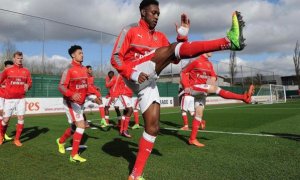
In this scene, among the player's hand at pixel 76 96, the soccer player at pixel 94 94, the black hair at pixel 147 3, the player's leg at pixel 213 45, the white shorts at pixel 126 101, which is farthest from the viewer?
the white shorts at pixel 126 101

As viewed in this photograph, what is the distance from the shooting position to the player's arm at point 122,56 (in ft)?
12.7

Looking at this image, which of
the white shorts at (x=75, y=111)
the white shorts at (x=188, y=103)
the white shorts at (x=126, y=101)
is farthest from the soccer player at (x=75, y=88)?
the white shorts at (x=188, y=103)

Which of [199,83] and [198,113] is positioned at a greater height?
[199,83]

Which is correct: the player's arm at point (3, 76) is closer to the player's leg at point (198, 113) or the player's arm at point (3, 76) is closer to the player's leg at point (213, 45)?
the player's leg at point (198, 113)

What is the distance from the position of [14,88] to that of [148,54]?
5226mm

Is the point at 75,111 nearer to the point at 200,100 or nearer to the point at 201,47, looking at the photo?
the point at 200,100

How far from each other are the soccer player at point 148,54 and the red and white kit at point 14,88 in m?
4.76

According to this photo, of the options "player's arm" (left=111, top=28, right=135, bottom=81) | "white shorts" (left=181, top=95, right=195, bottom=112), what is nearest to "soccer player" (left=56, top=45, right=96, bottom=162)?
"player's arm" (left=111, top=28, right=135, bottom=81)

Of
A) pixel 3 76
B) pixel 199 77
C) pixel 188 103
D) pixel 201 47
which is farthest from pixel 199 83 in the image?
pixel 3 76

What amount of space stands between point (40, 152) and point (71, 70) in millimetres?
1964

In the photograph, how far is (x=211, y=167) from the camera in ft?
A: 15.6

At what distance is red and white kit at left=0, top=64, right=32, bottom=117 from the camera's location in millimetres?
7766

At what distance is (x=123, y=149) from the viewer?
260 inches

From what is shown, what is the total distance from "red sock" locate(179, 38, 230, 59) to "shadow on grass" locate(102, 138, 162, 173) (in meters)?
2.22
